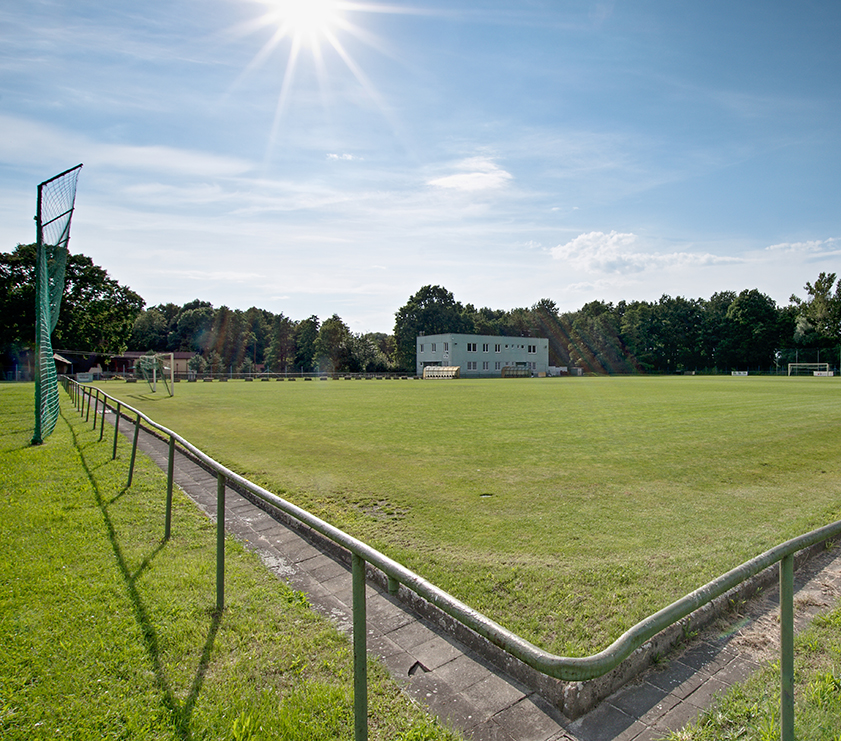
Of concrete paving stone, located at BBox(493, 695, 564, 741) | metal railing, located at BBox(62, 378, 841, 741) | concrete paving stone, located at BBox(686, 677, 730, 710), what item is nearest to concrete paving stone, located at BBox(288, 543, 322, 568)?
metal railing, located at BBox(62, 378, 841, 741)

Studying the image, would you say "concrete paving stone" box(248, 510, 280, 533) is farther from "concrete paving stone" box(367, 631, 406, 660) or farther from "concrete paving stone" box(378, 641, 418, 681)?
"concrete paving stone" box(378, 641, 418, 681)

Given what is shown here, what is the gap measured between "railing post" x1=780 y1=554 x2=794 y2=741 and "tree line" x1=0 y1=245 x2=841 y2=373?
6862cm

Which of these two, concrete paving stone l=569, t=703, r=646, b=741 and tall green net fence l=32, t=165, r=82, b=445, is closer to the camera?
concrete paving stone l=569, t=703, r=646, b=741

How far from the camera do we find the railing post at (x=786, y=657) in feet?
7.44

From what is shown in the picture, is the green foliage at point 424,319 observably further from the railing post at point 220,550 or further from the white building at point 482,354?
the railing post at point 220,550

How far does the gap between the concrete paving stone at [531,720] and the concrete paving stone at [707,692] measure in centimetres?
75

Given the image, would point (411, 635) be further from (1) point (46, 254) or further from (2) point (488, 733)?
(1) point (46, 254)

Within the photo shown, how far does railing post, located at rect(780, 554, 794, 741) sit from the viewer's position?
7.44 feet

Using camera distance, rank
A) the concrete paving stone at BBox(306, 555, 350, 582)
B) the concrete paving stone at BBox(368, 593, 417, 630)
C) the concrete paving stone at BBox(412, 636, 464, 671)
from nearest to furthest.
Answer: the concrete paving stone at BBox(412, 636, 464, 671), the concrete paving stone at BBox(368, 593, 417, 630), the concrete paving stone at BBox(306, 555, 350, 582)

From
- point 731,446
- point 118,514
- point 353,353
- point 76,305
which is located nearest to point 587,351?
point 353,353

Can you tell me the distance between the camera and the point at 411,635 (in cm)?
350

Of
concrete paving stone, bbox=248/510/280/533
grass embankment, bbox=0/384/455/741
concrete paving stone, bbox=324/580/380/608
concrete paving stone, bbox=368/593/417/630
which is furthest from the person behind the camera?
concrete paving stone, bbox=248/510/280/533

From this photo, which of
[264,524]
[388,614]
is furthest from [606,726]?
[264,524]

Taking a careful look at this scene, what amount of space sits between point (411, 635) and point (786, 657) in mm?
2121
